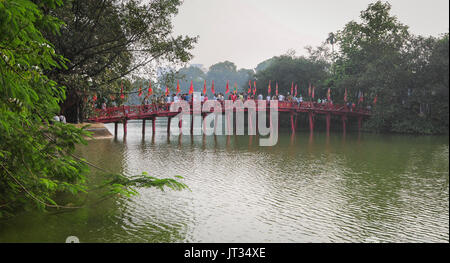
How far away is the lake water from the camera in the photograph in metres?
7.30

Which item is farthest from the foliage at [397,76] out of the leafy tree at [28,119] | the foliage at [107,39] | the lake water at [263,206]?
the leafy tree at [28,119]

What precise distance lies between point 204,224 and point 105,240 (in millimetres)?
1983

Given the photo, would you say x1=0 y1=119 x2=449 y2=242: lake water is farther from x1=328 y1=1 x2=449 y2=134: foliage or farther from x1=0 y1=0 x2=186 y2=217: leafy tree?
x1=328 y1=1 x2=449 y2=134: foliage

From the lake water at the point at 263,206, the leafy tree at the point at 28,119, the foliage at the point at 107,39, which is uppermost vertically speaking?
the foliage at the point at 107,39

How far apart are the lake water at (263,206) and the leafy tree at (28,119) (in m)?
0.81

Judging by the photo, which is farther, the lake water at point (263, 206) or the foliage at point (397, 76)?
the foliage at point (397, 76)

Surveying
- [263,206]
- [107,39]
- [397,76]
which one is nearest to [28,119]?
[263,206]

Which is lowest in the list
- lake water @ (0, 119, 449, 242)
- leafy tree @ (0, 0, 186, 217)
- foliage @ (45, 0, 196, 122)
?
lake water @ (0, 119, 449, 242)

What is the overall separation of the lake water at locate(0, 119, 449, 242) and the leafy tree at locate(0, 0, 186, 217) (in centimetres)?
81

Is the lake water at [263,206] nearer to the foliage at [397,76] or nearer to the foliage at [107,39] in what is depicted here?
the foliage at [107,39]

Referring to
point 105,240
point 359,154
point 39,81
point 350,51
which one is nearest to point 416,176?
point 359,154

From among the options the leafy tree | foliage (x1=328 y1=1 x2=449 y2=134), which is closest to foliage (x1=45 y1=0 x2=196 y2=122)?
the leafy tree

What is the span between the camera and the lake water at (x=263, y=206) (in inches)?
288

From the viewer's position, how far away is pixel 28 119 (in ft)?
22.8
